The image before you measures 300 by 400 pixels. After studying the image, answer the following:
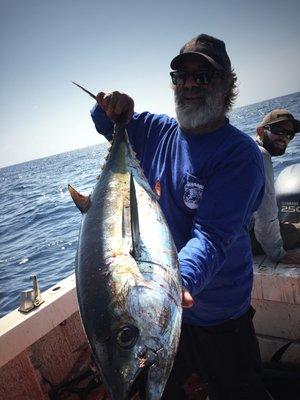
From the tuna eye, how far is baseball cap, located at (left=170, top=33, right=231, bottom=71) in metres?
1.56

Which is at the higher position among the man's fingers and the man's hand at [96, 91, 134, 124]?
the man's fingers

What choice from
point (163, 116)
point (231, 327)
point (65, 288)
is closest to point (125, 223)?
point (231, 327)

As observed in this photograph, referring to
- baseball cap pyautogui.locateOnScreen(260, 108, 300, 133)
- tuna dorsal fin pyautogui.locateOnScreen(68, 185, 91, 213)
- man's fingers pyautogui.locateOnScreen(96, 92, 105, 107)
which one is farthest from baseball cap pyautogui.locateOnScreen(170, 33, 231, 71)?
baseball cap pyautogui.locateOnScreen(260, 108, 300, 133)

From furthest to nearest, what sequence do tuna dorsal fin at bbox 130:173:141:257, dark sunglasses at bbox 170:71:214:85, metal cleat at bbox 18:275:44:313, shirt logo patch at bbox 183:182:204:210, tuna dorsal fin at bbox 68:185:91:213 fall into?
1. metal cleat at bbox 18:275:44:313
2. dark sunglasses at bbox 170:71:214:85
3. shirt logo patch at bbox 183:182:204:210
4. tuna dorsal fin at bbox 68:185:91:213
5. tuna dorsal fin at bbox 130:173:141:257

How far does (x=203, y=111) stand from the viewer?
2076 mm

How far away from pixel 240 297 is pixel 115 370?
1301mm

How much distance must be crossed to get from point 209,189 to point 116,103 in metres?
0.90

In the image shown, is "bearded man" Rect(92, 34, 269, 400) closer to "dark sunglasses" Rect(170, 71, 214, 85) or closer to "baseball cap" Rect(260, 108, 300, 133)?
"dark sunglasses" Rect(170, 71, 214, 85)

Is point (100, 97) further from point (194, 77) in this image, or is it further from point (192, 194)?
point (192, 194)

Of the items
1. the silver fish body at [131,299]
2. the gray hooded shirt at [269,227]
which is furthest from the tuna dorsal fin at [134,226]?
the gray hooded shirt at [269,227]

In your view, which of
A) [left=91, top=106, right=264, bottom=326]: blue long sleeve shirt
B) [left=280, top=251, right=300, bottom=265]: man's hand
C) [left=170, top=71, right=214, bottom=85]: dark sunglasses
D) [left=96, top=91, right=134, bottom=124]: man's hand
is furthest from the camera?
[left=280, top=251, right=300, bottom=265]: man's hand

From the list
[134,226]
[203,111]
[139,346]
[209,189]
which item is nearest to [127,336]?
[139,346]

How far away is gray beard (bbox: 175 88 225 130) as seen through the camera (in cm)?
208

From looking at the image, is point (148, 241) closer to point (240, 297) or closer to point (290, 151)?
point (240, 297)
